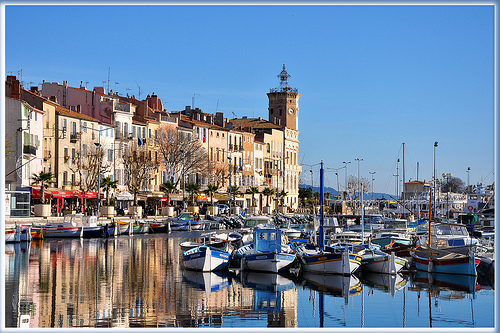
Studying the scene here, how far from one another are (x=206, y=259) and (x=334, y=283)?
7.20 meters

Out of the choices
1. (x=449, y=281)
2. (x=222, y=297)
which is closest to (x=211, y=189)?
(x=449, y=281)

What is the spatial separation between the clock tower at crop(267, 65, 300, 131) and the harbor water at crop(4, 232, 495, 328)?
9780cm

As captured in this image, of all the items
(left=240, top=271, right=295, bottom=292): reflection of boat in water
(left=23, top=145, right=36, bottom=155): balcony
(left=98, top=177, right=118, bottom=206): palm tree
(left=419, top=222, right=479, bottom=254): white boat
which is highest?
(left=23, top=145, right=36, bottom=155): balcony

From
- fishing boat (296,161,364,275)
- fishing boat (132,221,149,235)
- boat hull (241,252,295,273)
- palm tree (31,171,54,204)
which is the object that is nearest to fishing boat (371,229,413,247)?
fishing boat (296,161,364,275)

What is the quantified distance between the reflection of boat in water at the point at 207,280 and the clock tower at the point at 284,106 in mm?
101987

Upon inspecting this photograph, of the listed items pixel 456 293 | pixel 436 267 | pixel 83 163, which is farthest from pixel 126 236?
pixel 456 293

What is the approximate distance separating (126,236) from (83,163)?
18.8 metres

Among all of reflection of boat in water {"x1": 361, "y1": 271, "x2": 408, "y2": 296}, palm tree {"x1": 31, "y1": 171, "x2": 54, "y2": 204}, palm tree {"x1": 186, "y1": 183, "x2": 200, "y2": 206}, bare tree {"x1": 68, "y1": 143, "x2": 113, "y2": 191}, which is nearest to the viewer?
reflection of boat in water {"x1": 361, "y1": 271, "x2": 408, "y2": 296}

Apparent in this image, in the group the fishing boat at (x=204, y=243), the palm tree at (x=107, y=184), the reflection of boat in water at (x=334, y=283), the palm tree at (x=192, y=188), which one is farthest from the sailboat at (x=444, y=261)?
the palm tree at (x=192, y=188)

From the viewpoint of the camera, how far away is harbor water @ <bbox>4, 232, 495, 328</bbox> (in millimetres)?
24703

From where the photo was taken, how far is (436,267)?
39219mm

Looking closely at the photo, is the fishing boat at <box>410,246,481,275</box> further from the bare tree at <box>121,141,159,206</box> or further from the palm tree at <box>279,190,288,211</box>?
the palm tree at <box>279,190,288,211</box>

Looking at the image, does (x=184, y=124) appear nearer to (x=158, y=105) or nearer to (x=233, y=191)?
(x=158, y=105)

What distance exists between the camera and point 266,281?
35688mm
